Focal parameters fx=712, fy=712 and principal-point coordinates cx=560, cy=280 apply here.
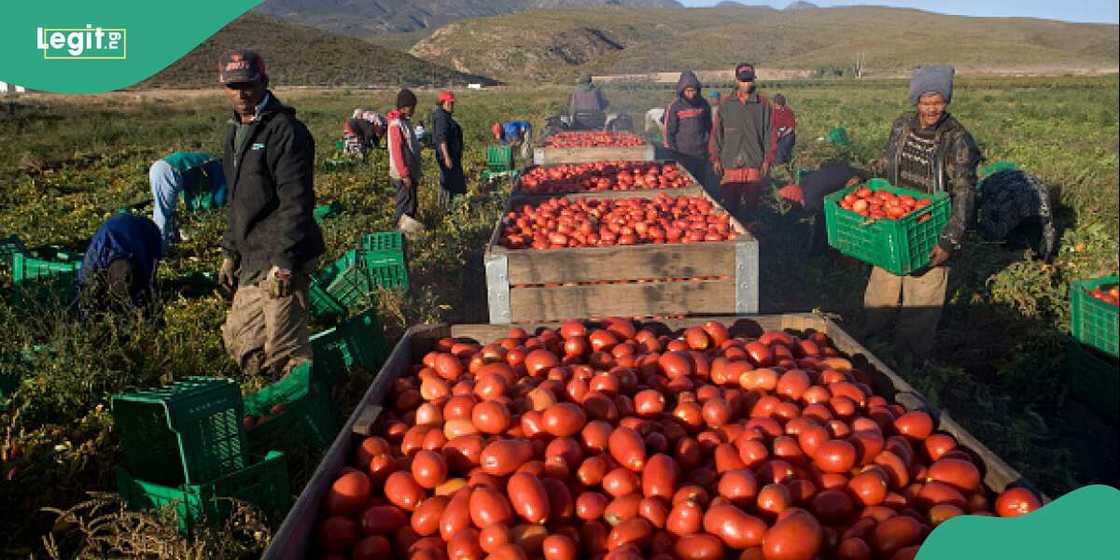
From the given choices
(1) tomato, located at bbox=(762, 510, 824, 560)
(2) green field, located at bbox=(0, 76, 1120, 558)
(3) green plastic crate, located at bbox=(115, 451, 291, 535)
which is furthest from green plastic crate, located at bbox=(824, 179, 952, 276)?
(3) green plastic crate, located at bbox=(115, 451, 291, 535)

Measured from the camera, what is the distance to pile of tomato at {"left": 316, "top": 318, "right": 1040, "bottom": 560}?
2.02 m

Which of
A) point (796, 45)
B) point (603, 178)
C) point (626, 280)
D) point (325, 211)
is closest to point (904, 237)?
point (626, 280)

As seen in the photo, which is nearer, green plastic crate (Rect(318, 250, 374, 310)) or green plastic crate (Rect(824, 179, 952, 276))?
green plastic crate (Rect(824, 179, 952, 276))

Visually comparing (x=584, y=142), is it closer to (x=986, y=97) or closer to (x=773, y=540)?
(x=773, y=540)

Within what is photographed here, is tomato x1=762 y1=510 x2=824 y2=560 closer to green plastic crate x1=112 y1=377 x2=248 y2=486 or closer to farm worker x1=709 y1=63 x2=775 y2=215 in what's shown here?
green plastic crate x1=112 y1=377 x2=248 y2=486

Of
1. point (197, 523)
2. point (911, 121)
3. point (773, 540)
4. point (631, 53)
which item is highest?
point (631, 53)

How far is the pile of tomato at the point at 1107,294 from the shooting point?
4.93m

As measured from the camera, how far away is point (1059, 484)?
169 inches

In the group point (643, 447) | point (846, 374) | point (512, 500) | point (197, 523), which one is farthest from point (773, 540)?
point (197, 523)

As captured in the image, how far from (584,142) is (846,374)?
889 centimetres

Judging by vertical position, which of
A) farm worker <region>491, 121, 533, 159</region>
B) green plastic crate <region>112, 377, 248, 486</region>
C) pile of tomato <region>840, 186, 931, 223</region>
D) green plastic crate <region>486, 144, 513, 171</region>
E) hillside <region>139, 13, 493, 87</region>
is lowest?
green plastic crate <region>112, 377, 248, 486</region>

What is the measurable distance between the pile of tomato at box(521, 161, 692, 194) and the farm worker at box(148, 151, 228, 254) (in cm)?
325

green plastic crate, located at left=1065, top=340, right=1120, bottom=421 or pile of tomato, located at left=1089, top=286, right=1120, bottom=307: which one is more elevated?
pile of tomato, located at left=1089, top=286, right=1120, bottom=307

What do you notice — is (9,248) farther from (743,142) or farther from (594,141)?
(594,141)
